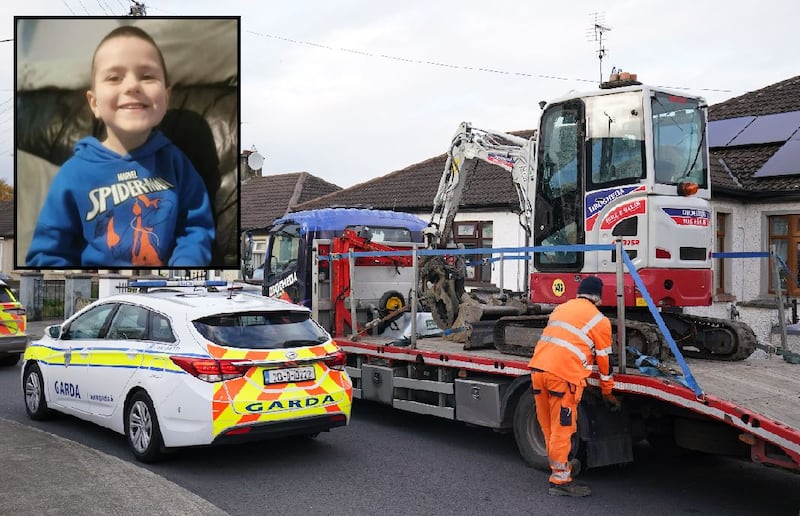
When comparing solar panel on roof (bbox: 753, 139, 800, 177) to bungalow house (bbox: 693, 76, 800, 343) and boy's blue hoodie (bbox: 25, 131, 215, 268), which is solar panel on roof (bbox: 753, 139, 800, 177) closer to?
bungalow house (bbox: 693, 76, 800, 343)

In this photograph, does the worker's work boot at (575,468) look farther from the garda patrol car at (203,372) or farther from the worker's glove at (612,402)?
the garda patrol car at (203,372)

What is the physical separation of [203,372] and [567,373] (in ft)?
10.1

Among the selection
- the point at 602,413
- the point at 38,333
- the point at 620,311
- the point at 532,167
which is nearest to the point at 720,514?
the point at 602,413

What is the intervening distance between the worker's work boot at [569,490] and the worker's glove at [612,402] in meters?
0.69

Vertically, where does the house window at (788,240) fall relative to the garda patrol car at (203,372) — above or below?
above

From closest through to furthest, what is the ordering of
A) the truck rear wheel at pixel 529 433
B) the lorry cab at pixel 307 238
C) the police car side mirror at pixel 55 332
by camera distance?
the truck rear wheel at pixel 529 433 < the police car side mirror at pixel 55 332 < the lorry cab at pixel 307 238

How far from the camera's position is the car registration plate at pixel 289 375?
6.80 metres

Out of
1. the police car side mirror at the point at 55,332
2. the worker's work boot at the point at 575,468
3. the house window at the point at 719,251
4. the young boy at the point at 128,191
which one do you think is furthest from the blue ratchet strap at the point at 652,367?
the house window at the point at 719,251

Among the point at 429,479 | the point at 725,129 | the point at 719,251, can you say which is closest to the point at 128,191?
the point at 429,479

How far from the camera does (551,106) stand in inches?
322

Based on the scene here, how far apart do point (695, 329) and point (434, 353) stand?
2645 mm

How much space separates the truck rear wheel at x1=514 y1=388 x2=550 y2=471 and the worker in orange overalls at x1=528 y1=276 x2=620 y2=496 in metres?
0.56

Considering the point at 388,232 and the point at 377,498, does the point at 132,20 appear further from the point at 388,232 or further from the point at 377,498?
the point at 377,498

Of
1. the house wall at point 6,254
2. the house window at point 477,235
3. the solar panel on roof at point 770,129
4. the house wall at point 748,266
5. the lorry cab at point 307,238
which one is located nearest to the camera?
the lorry cab at point 307,238
